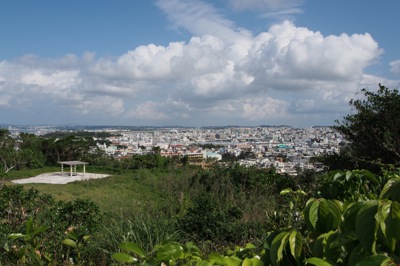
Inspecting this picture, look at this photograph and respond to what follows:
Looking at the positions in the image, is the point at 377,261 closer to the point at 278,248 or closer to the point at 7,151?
the point at 278,248

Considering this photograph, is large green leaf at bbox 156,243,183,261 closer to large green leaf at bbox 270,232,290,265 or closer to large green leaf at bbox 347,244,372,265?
large green leaf at bbox 270,232,290,265

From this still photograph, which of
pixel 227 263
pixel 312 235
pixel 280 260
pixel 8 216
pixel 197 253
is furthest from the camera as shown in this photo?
pixel 8 216

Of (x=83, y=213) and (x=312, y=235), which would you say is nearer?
(x=312, y=235)

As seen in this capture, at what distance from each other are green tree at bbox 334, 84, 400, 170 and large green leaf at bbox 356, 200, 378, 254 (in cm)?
711

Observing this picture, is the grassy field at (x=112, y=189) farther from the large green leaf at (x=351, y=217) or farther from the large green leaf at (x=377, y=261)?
the large green leaf at (x=377, y=261)

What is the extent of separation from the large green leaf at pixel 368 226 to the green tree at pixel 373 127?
7112 millimetres

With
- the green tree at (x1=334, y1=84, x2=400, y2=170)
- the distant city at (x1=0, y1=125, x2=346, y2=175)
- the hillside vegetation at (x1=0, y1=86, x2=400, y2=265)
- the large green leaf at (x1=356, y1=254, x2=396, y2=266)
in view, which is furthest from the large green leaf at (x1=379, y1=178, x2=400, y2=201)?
the distant city at (x1=0, y1=125, x2=346, y2=175)

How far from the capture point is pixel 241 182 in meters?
9.66

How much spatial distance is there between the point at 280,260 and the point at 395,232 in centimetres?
30

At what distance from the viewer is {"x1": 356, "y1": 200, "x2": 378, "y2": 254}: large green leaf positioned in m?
0.90

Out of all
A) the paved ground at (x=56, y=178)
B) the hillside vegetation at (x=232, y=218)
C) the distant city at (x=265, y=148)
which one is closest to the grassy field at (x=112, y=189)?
the hillside vegetation at (x=232, y=218)

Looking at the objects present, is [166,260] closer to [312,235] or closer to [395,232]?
[312,235]

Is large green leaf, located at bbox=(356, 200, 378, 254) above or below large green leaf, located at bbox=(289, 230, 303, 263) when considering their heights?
above

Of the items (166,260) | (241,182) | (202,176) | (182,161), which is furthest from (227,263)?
(182,161)
